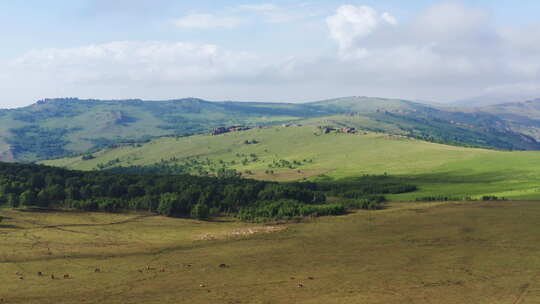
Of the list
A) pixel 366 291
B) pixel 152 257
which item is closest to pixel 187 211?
pixel 152 257

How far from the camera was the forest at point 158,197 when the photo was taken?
5955 inches

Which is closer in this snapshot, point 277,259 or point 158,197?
point 277,259

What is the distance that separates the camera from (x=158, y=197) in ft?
535

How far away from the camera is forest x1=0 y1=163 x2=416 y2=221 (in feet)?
496

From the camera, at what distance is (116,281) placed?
253 ft

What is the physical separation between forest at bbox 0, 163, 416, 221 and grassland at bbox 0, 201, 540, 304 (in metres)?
13.4

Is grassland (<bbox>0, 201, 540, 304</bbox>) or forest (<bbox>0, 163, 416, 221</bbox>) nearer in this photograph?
grassland (<bbox>0, 201, 540, 304</bbox>)

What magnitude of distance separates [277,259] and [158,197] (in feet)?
269

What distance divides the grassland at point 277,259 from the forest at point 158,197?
13.4m

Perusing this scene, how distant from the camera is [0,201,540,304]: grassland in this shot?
7019cm

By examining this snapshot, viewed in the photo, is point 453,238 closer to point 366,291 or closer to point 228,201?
point 366,291

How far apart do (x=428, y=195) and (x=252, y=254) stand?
119992mm

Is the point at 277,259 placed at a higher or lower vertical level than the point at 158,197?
lower

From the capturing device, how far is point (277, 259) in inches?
3632
